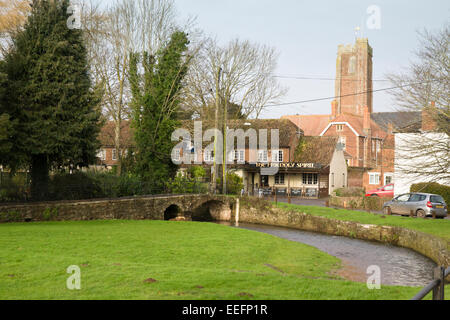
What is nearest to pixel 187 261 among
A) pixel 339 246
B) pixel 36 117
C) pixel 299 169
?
pixel 339 246

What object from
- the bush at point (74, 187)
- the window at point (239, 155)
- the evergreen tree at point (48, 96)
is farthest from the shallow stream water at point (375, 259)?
the window at point (239, 155)

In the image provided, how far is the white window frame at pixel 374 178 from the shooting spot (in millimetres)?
57188

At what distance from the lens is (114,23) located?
32688mm

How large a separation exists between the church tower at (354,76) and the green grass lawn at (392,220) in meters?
63.7

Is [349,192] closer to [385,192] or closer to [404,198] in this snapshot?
[385,192]

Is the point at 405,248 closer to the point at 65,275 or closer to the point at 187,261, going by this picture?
the point at 187,261

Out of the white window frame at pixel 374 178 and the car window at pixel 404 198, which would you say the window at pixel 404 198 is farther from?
the white window frame at pixel 374 178

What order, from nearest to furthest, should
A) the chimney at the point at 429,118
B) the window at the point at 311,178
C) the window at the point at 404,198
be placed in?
the chimney at the point at 429,118, the window at the point at 404,198, the window at the point at 311,178

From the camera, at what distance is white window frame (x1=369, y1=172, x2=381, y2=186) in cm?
5719

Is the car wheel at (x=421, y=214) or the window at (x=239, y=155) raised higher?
the window at (x=239, y=155)

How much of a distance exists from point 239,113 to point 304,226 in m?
20.9

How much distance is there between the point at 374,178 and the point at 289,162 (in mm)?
14282

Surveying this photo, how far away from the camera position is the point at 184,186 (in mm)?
32906

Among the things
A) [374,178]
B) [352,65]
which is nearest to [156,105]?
[374,178]
